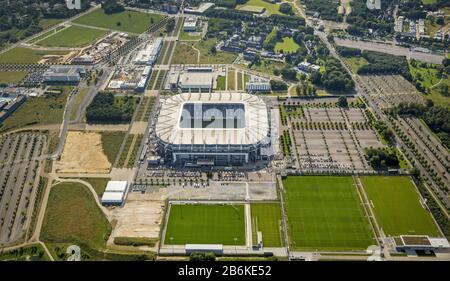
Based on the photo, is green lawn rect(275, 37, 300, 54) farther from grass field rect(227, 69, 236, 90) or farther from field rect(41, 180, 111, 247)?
field rect(41, 180, 111, 247)

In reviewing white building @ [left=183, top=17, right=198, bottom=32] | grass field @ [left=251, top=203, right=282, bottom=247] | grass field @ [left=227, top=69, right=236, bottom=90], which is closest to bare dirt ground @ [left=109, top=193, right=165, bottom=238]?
grass field @ [left=251, top=203, right=282, bottom=247]

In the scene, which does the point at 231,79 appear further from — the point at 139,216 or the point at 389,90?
the point at 139,216

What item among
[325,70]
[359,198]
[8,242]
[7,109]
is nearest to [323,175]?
[359,198]

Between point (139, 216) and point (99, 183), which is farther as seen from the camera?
point (99, 183)

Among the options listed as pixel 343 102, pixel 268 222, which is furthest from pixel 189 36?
pixel 268 222

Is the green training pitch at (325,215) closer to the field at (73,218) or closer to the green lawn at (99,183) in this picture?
the field at (73,218)

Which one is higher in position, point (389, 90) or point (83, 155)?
point (389, 90)
